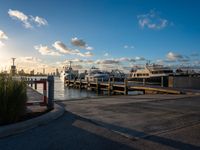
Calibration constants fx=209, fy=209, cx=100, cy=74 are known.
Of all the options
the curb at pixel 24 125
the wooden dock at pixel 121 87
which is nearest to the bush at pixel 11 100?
the curb at pixel 24 125

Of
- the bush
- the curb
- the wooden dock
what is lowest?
the wooden dock

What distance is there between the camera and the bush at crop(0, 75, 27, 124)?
17.0 feet

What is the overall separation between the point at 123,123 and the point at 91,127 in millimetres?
969

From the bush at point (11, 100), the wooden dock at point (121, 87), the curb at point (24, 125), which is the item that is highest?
the bush at point (11, 100)

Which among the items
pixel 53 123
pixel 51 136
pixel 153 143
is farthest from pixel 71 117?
pixel 153 143

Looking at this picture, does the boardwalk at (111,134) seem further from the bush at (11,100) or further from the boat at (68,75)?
the boat at (68,75)

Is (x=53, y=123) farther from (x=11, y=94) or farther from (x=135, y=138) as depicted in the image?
(x=135, y=138)

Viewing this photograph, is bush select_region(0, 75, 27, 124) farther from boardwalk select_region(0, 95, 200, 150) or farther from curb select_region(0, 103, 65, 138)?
boardwalk select_region(0, 95, 200, 150)

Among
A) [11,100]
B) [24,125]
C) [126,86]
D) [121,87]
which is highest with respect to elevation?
[11,100]

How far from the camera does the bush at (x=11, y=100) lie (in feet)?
17.0

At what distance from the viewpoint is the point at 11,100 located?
5328mm

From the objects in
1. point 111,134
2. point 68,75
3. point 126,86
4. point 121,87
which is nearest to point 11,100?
point 111,134

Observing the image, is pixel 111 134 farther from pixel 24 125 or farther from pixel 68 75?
pixel 68 75

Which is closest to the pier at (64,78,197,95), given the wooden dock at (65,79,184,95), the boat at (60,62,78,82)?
the wooden dock at (65,79,184,95)
